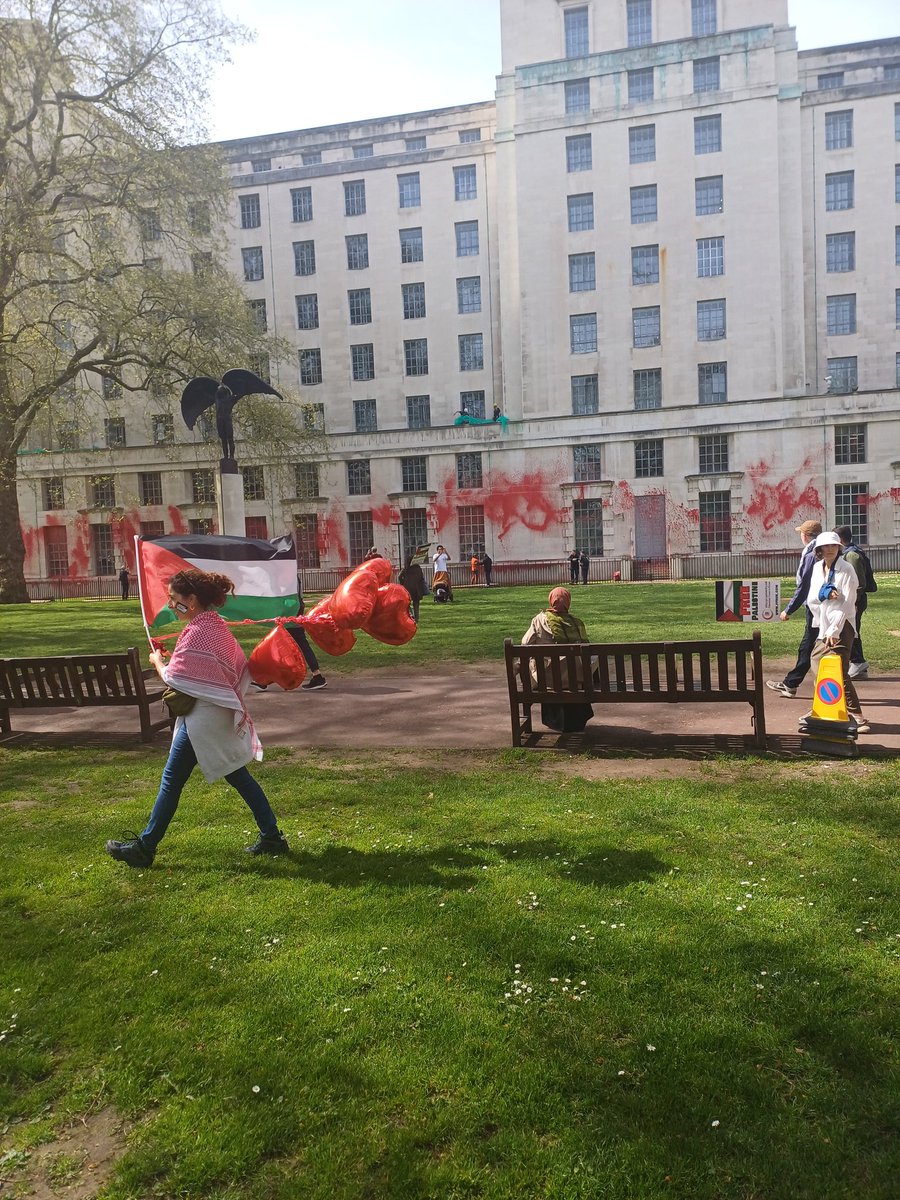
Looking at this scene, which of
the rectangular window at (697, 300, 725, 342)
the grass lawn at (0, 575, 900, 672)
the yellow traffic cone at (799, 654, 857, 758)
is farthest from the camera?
the rectangular window at (697, 300, 725, 342)

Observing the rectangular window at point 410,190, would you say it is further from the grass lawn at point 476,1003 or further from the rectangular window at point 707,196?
the grass lawn at point 476,1003

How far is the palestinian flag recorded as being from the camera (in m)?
6.09

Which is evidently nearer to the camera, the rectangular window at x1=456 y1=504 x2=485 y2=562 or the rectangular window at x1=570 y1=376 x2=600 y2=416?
the rectangular window at x1=570 y1=376 x2=600 y2=416

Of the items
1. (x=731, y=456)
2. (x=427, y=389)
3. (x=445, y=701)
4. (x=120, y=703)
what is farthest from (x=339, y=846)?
(x=427, y=389)

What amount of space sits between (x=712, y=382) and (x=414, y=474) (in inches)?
621

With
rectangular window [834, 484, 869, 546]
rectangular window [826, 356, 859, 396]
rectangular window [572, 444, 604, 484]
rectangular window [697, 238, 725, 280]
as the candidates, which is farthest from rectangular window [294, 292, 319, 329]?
rectangular window [834, 484, 869, 546]

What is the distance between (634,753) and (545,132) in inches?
1677

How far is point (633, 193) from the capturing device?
41625mm

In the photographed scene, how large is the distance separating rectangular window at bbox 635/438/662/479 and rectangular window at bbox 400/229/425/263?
16.0 meters

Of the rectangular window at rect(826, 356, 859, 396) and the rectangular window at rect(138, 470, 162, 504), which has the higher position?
the rectangular window at rect(826, 356, 859, 396)

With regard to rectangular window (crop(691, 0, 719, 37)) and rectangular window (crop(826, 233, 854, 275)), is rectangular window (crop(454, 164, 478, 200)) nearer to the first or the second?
rectangular window (crop(691, 0, 719, 37))

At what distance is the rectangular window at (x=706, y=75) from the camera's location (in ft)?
132

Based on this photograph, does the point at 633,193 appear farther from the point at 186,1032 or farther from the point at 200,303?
the point at 186,1032

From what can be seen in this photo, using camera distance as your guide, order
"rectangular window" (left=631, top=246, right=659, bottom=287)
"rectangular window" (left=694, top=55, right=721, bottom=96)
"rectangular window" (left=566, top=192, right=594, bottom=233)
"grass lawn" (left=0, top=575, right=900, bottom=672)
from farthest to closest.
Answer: "rectangular window" (left=566, top=192, right=594, bottom=233) → "rectangular window" (left=631, top=246, right=659, bottom=287) → "rectangular window" (left=694, top=55, right=721, bottom=96) → "grass lawn" (left=0, top=575, right=900, bottom=672)
